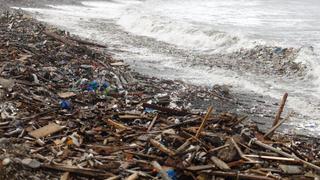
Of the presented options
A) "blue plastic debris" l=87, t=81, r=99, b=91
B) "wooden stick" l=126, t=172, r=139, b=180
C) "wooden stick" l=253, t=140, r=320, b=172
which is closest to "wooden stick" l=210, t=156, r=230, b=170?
"wooden stick" l=253, t=140, r=320, b=172

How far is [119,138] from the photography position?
7.77 metres

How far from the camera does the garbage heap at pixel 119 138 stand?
6.59 metres

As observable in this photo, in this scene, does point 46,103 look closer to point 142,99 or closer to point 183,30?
point 142,99

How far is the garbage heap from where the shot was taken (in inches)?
259

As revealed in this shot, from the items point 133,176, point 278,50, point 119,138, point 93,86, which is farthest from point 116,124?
point 278,50

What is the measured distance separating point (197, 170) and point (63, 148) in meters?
2.25

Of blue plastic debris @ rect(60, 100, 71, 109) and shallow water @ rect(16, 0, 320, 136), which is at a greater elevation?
blue plastic debris @ rect(60, 100, 71, 109)

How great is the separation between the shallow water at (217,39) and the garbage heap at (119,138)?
397 cm

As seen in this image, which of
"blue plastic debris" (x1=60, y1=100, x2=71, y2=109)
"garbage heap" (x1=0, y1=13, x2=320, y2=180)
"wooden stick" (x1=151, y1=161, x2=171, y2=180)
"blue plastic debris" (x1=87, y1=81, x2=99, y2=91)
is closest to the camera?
"wooden stick" (x1=151, y1=161, x2=171, y2=180)

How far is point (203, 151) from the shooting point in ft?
23.1

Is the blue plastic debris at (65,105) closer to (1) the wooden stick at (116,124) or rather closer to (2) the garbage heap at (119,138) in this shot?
(2) the garbage heap at (119,138)

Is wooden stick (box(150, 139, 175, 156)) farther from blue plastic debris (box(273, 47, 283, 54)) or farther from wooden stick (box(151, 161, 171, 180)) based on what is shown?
blue plastic debris (box(273, 47, 283, 54))

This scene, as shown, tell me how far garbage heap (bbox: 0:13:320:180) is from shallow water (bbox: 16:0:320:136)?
13.0ft

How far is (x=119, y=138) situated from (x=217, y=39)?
1947cm
